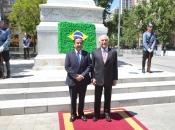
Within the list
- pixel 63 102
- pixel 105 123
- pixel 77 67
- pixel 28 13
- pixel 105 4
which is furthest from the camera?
pixel 105 4

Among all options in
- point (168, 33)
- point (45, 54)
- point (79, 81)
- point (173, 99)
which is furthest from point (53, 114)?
point (168, 33)

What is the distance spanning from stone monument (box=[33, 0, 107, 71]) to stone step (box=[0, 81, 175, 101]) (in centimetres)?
266

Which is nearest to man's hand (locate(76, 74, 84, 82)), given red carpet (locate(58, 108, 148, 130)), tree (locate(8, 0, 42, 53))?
red carpet (locate(58, 108, 148, 130))

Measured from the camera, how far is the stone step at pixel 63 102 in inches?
194

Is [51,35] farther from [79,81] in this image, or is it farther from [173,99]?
[173,99]

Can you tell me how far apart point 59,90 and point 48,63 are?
119 inches

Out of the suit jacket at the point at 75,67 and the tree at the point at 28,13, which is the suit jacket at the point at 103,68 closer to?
the suit jacket at the point at 75,67

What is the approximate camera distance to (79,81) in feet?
14.0

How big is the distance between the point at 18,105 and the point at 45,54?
13.2 ft

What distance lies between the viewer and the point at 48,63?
8547 millimetres

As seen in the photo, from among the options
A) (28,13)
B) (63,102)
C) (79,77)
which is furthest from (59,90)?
(28,13)

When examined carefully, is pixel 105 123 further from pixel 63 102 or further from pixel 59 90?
pixel 59 90

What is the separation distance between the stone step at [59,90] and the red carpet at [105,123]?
3.12 ft

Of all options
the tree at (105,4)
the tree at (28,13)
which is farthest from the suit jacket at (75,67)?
the tree at (105,4)
